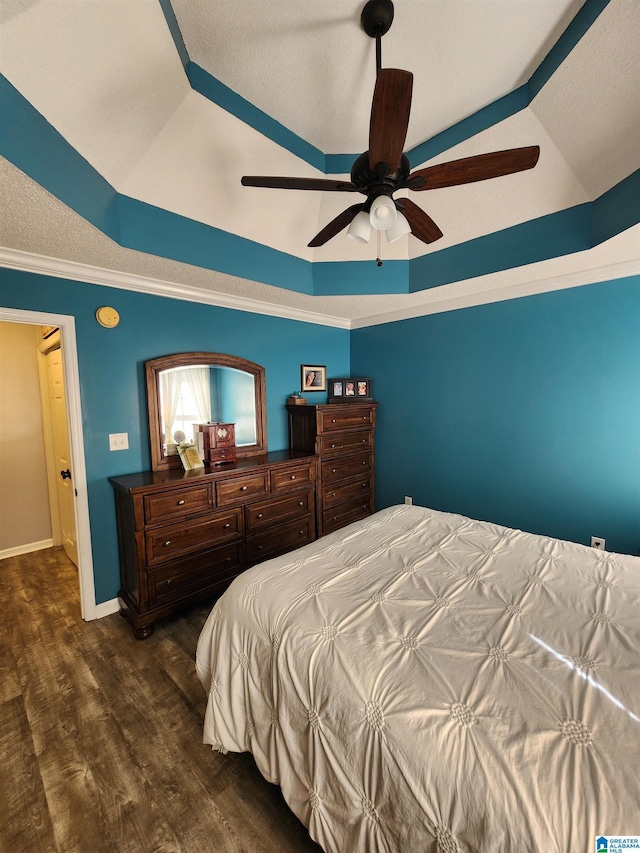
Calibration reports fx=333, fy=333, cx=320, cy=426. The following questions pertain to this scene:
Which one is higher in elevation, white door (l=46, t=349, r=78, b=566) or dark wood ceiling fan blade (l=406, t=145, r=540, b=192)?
dark wood ceiling fan blade (l=406, t=145, r=540, b=192)

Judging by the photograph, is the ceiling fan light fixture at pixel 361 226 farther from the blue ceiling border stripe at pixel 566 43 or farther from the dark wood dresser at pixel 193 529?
the dark wood dresser at pixel 193 529

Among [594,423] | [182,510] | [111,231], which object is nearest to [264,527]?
[182,510]

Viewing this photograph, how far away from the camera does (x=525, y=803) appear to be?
732 mm

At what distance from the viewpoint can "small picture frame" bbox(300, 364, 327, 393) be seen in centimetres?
376

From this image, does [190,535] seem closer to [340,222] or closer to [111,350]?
[111,350]

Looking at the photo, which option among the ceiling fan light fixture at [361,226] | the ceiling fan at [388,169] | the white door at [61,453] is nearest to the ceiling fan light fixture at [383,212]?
the ceiling fan at [388,169]

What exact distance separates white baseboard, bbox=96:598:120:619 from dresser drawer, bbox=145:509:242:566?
0.66 meters

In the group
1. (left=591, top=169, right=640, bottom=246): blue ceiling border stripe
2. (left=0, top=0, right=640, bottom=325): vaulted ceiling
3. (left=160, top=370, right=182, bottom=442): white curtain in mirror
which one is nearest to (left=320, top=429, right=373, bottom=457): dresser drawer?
(left=160, top=370, right=182, bottom=442): white curtain in mirror

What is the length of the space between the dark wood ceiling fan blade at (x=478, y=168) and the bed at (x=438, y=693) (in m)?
1.73

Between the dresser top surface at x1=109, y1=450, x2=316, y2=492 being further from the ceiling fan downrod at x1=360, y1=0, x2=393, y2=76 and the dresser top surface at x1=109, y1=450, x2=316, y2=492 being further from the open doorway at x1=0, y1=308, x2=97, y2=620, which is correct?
the ceiling fan downrod at x1=360, y1=0, x2=393, y2=76

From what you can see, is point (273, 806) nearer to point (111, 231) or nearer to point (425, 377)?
point (111, 231)

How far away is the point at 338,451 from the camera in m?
3.59

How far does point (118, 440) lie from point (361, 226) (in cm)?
222

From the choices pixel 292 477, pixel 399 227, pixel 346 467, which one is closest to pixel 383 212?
pixel 399 227
